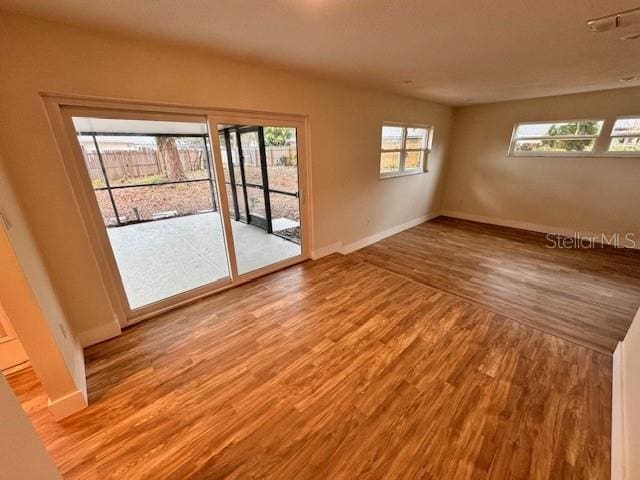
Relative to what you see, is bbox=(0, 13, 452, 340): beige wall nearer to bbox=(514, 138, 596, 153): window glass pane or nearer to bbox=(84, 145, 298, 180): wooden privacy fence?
bbox=(84, 145, 298, 180): wooden privacy fence

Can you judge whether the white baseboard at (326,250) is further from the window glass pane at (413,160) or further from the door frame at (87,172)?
the window glass pane at (413,160)

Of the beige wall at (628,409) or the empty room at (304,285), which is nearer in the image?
the beige wall at (628,409)

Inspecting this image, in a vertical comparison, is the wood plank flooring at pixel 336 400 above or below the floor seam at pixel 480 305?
above

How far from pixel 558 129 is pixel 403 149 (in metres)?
2.72

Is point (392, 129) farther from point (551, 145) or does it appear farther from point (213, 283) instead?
point (213, 283)

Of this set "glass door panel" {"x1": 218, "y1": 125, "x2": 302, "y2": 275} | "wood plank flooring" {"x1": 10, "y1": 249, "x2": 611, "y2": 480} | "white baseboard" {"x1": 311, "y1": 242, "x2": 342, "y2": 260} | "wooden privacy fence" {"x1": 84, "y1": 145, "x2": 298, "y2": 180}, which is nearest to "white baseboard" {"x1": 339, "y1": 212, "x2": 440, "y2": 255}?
"white baseboard" {"x1": 311, "y1": 242, "x2": 342, "y2": 260}

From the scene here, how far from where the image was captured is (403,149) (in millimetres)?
4746

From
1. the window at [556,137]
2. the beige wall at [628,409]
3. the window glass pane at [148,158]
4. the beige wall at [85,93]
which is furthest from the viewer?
the window glass pane at [148,158]

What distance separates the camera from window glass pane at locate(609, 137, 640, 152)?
3875 mm

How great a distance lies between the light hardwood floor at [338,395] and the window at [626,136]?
3.06 m

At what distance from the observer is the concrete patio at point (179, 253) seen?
299 centimetres

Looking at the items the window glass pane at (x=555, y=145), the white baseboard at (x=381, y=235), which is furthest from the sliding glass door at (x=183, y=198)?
the window glass pane at (x=555, y=145)

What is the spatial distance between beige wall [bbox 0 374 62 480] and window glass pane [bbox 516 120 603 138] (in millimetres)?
6842

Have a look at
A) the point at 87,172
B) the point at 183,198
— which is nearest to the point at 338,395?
the point at 87,172
